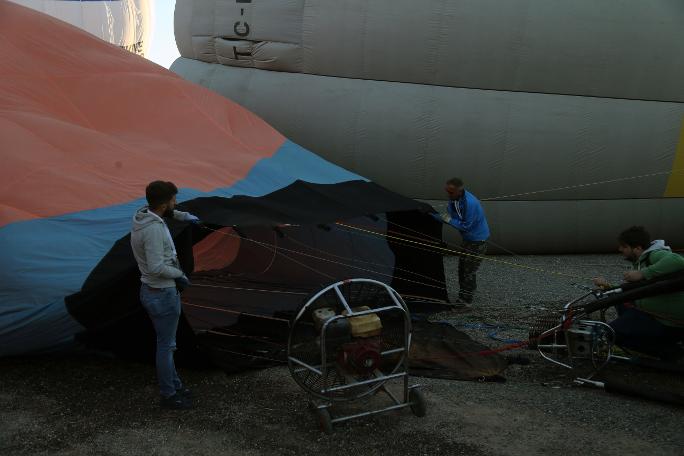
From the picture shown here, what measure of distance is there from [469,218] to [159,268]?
11.3 feet

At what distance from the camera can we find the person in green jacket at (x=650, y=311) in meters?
4.65

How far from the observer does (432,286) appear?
6.84m

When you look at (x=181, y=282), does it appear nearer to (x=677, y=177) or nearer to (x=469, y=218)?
(x=469, y=218)

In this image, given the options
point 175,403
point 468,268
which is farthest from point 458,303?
point 175,403

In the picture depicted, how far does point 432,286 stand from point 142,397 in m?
3.02

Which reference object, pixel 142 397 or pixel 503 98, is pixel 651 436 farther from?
pixel 503 98

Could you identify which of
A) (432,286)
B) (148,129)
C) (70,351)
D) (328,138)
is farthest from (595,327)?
(328,138)

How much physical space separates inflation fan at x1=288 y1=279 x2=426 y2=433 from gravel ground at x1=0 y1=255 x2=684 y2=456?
0.38 feet

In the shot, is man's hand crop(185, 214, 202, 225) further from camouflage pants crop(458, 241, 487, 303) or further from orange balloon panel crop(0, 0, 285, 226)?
camouflage pants crop(458, 241, 487, 303)

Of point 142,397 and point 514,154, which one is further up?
point 514,154

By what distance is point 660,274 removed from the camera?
4.60 m

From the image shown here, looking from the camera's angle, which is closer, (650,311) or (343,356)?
(343,356)

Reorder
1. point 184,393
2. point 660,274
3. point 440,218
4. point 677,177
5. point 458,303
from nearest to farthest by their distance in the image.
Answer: point 184,393 < point 660,274 < point 440,218 < point 458,303 < point 677,177

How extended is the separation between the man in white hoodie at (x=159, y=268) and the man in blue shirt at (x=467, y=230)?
10.5 feet
